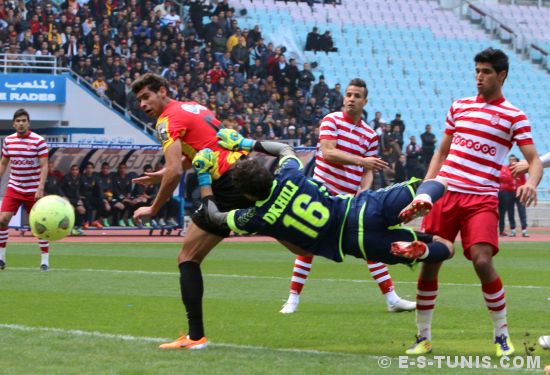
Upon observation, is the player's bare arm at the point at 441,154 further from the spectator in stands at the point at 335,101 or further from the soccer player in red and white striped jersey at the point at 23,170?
the spectator in stands at the point at 335,101

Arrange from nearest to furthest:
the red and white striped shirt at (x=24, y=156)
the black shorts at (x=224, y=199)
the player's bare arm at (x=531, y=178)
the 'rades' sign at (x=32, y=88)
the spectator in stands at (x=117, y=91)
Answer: the player's bare arm at (x=531, y=178)
the black shorts at (x=224, y=199)
the red and white striped shirt at (x=24, y=156)
the 'rades' sign at (x=32, y=88)
the spectator in stands at (x=117, y=91)

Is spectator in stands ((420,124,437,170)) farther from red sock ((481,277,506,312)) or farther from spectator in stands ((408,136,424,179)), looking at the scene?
red sock ((481,277,506,312))

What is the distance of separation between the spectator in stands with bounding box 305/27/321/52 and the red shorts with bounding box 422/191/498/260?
3527 centimetres

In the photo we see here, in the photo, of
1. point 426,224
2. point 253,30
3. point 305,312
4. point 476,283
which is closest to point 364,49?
point 253,30

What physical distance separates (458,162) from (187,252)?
84.3 inches

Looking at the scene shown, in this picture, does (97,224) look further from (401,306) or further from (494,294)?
(494,294)

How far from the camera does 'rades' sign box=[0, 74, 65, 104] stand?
33.0 m

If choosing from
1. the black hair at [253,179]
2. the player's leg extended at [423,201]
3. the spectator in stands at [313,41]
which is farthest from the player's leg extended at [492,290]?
the spectator in stands at [313,41]

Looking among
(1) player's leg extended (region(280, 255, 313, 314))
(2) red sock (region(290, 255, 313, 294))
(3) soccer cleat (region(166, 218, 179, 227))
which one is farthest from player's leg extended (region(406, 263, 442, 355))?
(3) soccer cleat (region(166, 218, 179, 227))

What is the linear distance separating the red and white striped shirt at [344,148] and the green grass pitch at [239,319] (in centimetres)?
127

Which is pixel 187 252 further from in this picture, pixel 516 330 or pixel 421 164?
pixel 421 164

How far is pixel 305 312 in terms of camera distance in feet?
38.0

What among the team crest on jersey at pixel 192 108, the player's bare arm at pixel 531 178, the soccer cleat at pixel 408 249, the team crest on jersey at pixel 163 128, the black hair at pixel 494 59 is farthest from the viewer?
the team crest on jersey at pixel 192 108

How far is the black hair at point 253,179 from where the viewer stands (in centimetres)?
803
